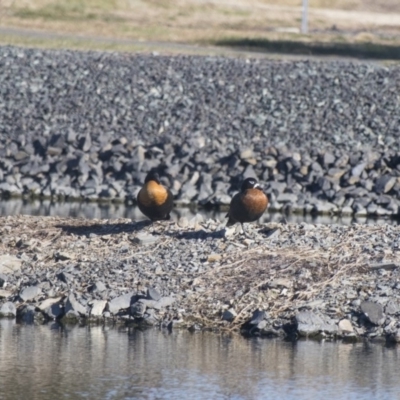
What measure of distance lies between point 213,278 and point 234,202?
1.95 meters

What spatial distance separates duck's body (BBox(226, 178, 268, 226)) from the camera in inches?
554

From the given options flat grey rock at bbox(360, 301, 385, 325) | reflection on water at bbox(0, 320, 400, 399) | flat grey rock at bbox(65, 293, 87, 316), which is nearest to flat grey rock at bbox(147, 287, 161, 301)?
reflection on water at bbox(0, 320, 400, 399)

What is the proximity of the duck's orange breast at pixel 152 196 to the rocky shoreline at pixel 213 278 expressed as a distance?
0.38m

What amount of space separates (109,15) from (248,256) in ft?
94.8

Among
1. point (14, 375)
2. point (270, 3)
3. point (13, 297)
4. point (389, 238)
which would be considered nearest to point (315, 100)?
point (389, 238)

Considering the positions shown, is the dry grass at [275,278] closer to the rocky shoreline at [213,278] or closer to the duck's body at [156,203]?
the rocky shoreline at [213,278]

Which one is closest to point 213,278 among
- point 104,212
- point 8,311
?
point 8,311

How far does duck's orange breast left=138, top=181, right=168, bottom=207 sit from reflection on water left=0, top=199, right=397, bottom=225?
405 cm

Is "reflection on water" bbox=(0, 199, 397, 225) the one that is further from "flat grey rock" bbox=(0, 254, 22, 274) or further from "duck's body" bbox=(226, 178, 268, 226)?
"flat grey rock" bbox=(0, 254, 22, 274)

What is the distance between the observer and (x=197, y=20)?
42.2m

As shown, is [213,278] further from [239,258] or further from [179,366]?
[179,366]

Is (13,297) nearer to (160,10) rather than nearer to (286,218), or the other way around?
(286,218)

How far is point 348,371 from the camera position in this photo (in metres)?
10.3

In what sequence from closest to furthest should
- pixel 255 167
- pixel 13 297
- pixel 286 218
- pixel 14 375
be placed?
1. pixel 14 375
2. pixel 13 297
3. pixel 286 218
4. pixel 255 167
